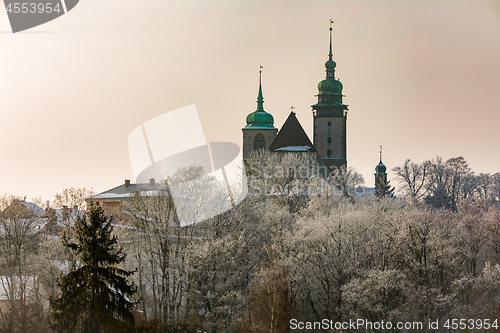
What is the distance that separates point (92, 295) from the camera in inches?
1028

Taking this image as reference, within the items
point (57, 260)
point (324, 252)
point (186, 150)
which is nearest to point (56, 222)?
point (57, 260)

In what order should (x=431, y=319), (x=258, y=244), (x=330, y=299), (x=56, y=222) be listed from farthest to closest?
1. (x=56, y=222)
2. (x=258, y=244)
3. (x=330, y=299)
4. (x=431, y=319)

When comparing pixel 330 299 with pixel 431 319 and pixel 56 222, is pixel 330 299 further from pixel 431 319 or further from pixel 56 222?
pixel 56 222

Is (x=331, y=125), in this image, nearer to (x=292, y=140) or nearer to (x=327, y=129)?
(x=327, y=129)

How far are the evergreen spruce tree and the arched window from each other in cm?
5102

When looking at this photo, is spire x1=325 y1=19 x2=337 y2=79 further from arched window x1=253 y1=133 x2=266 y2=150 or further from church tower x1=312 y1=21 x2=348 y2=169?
arched window x1=253 y1=133 x2=266 y2=150

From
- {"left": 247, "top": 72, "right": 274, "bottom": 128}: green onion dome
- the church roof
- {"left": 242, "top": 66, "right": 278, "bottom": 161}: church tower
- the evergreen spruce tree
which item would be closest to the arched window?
{"left": 242, "top": 66, "right": 278, "bottom": 161}: church tower

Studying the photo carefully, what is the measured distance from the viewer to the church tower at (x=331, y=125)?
72.4 meters

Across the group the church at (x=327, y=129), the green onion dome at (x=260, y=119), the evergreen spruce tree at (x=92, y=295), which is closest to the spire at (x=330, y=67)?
the church at (x=327, y=129)

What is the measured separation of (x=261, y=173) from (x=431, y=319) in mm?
22650

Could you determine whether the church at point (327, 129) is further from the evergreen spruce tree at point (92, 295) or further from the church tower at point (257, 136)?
the evergreen spruce tree at point (92, 295)

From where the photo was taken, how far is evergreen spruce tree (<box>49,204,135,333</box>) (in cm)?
2605

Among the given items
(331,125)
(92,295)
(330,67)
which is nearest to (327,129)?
(331,125)

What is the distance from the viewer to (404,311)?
110 feet
